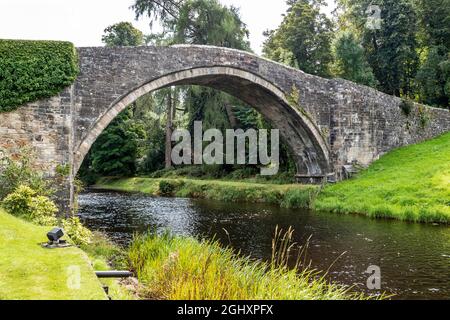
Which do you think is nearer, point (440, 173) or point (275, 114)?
point (440, 173)

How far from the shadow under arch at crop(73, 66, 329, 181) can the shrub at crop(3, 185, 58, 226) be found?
11.7 ft

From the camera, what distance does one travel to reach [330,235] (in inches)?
460

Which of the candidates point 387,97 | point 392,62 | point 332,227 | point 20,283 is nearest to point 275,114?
point 387,97

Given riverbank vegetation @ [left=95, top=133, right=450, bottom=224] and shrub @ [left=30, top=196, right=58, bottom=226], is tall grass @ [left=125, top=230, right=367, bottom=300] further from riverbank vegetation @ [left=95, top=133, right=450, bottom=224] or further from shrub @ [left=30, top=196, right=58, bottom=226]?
riverbank vegetation @ [left=95, top=133, right=450, bottom=224]

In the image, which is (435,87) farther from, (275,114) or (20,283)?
(20,283)

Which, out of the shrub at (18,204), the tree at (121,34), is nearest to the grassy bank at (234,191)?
the shrub at (18,204)

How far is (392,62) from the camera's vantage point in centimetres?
2911

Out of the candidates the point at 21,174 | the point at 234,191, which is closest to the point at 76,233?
the point at 21,174

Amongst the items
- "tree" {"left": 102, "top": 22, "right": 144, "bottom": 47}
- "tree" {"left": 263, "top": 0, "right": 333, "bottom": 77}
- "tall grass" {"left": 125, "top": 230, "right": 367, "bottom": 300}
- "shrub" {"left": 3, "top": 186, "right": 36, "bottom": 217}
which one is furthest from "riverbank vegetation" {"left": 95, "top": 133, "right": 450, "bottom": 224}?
"tree" {"left": 102, "top": 22, "right": 144, "bottom": 47}

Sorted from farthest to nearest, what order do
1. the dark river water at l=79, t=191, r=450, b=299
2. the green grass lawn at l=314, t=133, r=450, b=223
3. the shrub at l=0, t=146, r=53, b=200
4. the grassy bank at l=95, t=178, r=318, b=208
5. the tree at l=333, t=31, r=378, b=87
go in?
the tree at l=333, t=31, r=378, b=87 < the grassy bank at l=95, t=178, r=318, b=208 < the green grass lawn at l=314, t=133, r=450, b=223 < the shrub at l=0, t=146, r=53, b=200 < the dark river water at l=79, t=191, r=450, b=299

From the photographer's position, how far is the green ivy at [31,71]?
11508 mm

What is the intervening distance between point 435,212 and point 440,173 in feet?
11.6

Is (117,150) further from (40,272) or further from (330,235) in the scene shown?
(40,272)

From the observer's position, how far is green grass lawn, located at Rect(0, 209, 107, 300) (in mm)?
4125
